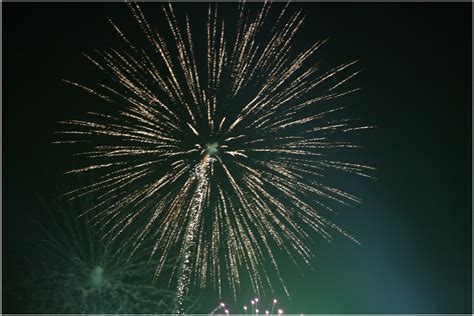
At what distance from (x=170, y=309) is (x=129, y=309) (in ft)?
3.60

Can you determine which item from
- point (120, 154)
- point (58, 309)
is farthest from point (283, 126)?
point (58, 309)

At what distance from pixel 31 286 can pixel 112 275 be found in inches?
73.0

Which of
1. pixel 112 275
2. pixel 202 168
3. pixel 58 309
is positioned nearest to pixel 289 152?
pixel 202 168

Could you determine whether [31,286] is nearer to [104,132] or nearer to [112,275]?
[112,275]

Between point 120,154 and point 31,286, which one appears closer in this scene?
point 120,154

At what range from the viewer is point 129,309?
1614 cm

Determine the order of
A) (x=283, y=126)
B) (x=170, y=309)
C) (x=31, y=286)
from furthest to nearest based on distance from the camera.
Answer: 1. (x=170, y=309)
2. (x=31, y=286)
3. (x=283, y=126)

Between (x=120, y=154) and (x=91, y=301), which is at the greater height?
(x=120, y=154)

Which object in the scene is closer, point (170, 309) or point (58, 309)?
point (58, 309)

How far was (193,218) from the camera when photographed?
14.6m

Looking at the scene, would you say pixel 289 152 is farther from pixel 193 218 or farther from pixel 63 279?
pixel 63 279

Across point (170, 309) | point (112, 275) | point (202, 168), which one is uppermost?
point (202, 168)

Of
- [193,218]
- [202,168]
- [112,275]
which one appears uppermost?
[202,168]

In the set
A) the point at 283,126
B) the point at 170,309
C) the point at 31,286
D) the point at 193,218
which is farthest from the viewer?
the point at 170,309
